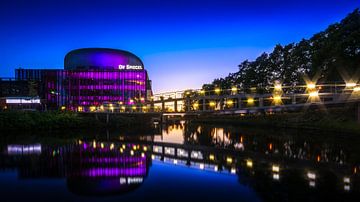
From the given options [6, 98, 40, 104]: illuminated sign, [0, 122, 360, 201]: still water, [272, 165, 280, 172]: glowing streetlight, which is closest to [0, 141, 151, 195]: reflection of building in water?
[0, 122, 360, 201]: still water

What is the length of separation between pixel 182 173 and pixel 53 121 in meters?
35.4

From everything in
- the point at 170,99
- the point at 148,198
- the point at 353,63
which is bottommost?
the point at 148,198

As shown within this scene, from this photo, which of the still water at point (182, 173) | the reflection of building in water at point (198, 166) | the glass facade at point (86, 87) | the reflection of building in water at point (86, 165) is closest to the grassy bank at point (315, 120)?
the still water at point (182, 173)

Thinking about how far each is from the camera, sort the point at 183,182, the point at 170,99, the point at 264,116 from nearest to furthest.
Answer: the point at 183,182 → the point at 170,99 → the point at 264,116

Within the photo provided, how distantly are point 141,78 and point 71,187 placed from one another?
356 feet

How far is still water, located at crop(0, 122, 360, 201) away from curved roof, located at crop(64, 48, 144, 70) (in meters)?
110

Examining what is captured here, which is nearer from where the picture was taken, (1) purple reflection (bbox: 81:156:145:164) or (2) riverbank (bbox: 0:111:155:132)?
(1) purple reflection (bbox: 81:156:145:164)

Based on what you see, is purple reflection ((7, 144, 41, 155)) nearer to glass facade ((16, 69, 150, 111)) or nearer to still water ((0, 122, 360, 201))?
still water ((0, 122, 360, 201))

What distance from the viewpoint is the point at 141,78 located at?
4806 inches

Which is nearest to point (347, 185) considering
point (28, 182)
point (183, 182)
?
point (183, 182)

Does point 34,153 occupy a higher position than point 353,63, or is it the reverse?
point 353,63

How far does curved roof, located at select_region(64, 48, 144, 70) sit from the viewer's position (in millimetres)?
132000

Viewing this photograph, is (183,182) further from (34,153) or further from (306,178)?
(34,153)

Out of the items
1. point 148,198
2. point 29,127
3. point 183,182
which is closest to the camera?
point 148,198
